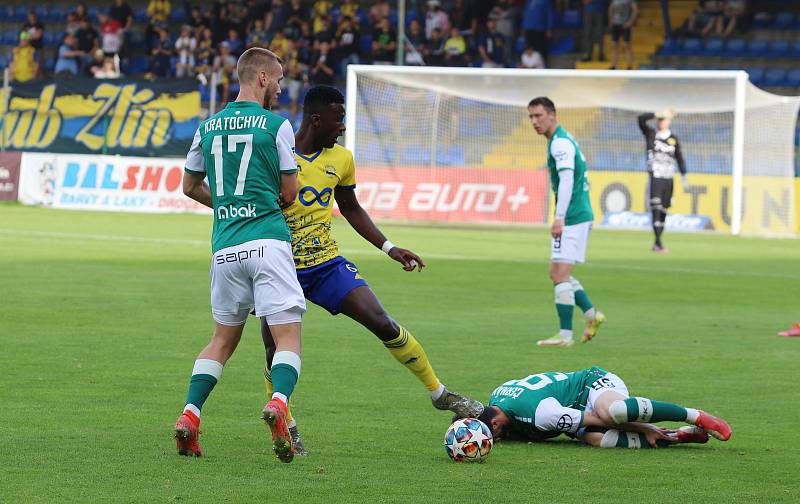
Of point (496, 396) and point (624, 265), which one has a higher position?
point (496, 396)

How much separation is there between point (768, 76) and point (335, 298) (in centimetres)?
2958

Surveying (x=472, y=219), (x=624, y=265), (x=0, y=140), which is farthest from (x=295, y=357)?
(x=0, y=140)

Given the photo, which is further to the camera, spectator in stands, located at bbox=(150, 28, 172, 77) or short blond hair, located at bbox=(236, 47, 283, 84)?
spectator in stands, located at bbox=(150, 28, 172, 77)

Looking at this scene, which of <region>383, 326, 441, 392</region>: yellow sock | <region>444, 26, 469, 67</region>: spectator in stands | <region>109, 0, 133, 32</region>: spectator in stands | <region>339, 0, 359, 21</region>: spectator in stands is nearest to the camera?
<region>383, 326, 441, 392</region>: yellow sock

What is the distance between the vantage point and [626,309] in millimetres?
15664

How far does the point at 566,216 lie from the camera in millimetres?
13133

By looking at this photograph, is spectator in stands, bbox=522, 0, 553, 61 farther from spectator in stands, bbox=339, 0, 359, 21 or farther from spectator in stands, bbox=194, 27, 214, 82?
spectator in stands, bbox=194, 27, 214, 82

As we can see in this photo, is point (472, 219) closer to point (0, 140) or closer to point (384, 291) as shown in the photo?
point (0, 140)

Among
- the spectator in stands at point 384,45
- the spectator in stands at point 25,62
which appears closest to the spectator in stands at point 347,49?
the spectator in stands at point 384,45

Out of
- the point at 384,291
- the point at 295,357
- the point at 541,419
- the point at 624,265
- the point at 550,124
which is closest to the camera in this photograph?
the point at 295,357

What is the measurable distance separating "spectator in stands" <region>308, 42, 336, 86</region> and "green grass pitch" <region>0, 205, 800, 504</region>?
14749 mm

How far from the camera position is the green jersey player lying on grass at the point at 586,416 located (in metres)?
7.54

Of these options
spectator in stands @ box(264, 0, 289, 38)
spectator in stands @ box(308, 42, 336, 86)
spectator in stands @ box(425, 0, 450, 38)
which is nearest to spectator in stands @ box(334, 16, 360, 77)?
spectator in stands @ box(308, 42, 336, 86)

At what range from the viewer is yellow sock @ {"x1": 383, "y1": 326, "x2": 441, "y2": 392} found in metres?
7.84
